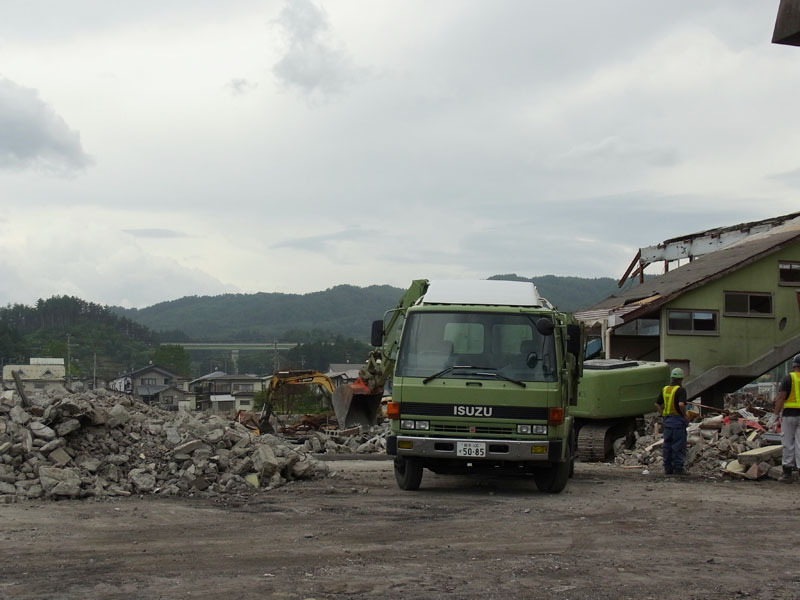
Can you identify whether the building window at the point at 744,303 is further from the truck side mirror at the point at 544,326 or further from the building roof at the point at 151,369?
the building roof at the point at 151,369

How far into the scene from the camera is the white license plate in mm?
13117

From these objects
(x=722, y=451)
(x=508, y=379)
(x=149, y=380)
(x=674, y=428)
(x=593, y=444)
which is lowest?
(x=149, y=380)

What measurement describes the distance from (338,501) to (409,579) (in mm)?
5390

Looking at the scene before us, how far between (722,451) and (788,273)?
2046 centimetres

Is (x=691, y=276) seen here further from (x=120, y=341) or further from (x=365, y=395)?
(x=120, y=341)

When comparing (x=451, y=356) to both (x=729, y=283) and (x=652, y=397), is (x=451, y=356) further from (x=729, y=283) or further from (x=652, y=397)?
(x=729, y=283)

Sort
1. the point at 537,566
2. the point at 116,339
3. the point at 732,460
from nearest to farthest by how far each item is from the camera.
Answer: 1. the point at 537,566
2. the point at 732,460
3. the point at 116,339

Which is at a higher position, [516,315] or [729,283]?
[729,283]

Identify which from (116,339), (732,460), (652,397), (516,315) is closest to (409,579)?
(516,315)

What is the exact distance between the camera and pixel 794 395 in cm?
1543

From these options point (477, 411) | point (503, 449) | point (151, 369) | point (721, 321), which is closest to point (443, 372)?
point (477, 411)

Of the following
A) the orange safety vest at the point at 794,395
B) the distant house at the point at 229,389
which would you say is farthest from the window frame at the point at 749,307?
the distant house at the point at 229,389

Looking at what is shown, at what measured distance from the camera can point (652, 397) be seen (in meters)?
21.9

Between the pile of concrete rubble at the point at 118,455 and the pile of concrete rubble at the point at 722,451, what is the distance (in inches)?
265
